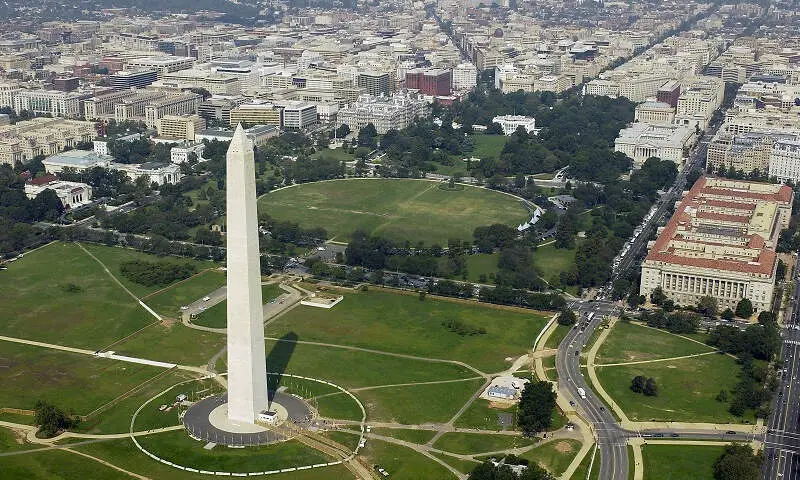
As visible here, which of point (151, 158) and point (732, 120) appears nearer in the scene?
point (151, 158)

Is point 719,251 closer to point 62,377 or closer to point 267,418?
point 267,418

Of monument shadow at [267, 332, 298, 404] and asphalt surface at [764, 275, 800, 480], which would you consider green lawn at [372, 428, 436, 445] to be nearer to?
monument shadow at [267, 332, 298, 404]

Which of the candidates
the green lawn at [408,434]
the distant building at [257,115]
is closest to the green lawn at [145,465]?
the green lawn at [408,434]

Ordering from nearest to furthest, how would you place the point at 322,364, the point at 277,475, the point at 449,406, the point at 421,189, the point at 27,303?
1. the point at 277,475
2. the point at 449,406
3. the point at 322,364
4. the point at 27,303
5. the point at 421,189

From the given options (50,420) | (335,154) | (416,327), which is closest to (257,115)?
(335,154)

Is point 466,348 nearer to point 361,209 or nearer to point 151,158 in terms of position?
point 361,209

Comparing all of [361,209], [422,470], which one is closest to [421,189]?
[361,209]

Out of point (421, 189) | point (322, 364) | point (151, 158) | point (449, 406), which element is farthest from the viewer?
point (151, 158)
